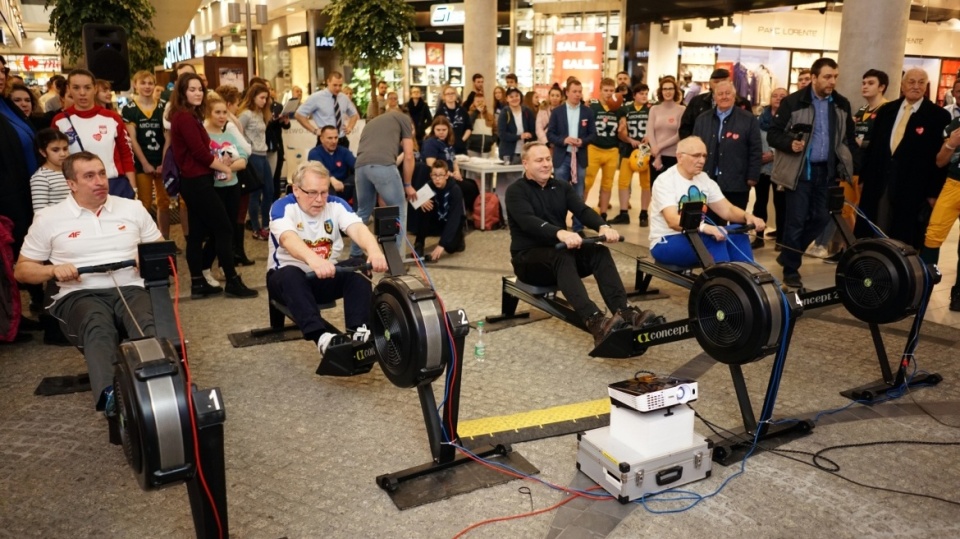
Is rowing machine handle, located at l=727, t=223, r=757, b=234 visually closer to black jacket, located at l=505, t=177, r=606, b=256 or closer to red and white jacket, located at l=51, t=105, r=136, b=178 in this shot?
black jacket, located at l=505, t=177, r=606, b=256

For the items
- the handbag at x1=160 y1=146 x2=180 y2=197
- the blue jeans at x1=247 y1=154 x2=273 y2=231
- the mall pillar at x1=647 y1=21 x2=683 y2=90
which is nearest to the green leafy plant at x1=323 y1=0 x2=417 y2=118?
the blue jeans at x1=247 y1=154 x2=273 y2=231

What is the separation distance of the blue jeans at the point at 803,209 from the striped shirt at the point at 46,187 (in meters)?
5.20

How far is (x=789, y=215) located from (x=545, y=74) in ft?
32.2

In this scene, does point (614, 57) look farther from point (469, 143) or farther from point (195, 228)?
point (195, 228)

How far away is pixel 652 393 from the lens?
9.23ft

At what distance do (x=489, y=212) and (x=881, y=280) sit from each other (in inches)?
195

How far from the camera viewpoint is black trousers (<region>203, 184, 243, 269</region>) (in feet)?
19.1

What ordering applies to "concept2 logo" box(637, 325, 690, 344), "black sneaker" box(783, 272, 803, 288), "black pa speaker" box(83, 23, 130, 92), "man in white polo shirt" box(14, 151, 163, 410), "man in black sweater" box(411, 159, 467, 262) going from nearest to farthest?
1. "man in white polo shirt" box(14, 151, 163, 410)
2. "concept2 logo" box(637, 325, 690, 344)
3. "black sneaker" box(783, 272, 803, 288)
4. "man in black sweater" box(411, 159, 467, 262)
5. "black pa speaker" box(83, 23, 130, 92)

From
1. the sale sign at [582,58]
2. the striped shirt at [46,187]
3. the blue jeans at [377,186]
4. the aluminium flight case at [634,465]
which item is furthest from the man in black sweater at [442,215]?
the sale sign at [582,58]

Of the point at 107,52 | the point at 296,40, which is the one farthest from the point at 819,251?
the point at 296,40

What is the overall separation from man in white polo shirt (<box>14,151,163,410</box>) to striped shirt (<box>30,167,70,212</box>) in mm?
1137

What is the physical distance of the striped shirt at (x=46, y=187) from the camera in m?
A: 4.65

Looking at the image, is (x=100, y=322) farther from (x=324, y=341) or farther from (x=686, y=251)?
(x=686, y=251)

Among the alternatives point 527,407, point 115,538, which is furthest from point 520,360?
point 115,538
